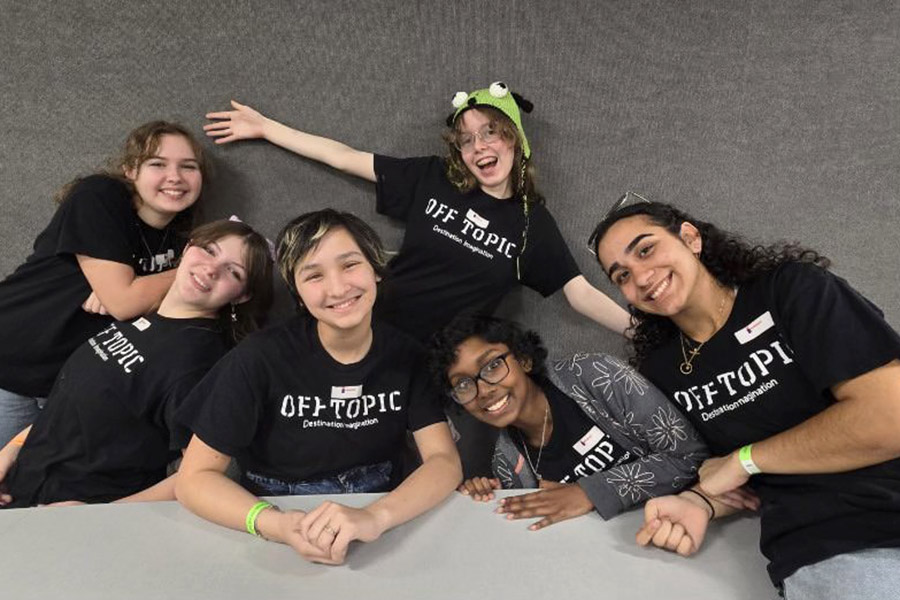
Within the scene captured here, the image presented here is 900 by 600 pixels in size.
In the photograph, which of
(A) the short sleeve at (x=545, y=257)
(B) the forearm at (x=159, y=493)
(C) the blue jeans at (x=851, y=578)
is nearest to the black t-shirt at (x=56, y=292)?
(B) the forearm at (x=159, y=493)

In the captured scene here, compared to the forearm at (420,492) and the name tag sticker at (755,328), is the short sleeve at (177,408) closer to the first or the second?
the forearm at (420,492)

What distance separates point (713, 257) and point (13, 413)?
208cm

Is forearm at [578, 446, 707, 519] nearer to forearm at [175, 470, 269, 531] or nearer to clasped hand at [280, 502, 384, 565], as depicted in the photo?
clasped hand at [280, 502, 384, 565]

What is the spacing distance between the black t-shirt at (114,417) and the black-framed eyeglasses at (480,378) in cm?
67

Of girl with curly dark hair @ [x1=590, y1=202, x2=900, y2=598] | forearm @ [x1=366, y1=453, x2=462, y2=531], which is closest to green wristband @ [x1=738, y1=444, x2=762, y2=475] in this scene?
girl with curly dark hair @ [x1=590, y1=202, x2=900, y2=598]

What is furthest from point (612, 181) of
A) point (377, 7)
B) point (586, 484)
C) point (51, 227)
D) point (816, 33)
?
point (51, 227)

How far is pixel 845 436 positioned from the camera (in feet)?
3.65

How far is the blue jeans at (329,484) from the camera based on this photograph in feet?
5.01

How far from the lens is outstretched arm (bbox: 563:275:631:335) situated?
1.88m

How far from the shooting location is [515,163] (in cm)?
186

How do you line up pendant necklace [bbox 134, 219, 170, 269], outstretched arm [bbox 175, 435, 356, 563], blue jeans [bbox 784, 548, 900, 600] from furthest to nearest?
pendant necklace [bbox 134, 219, 170, 269] → outstretched arm [bbox 175, 435, 356, 563] → blue jeans [bbox 784, 548, 900, 600]

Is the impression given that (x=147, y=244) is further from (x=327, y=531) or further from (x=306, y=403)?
(x=327, y=531)

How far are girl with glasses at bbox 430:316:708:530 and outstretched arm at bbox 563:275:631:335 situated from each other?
359 mm

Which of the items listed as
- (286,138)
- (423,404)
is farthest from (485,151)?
(423,404)
